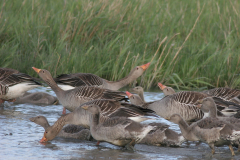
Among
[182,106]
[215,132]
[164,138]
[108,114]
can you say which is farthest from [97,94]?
[215,132]

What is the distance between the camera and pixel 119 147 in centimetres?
714

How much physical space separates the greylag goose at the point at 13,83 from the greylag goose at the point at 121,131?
375 centimetres

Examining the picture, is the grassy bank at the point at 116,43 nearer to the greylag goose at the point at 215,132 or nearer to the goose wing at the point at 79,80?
the goose wing at the point at 79,80

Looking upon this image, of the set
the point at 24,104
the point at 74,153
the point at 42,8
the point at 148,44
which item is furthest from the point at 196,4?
the point at 74,153

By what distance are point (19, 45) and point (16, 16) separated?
4.24 feet

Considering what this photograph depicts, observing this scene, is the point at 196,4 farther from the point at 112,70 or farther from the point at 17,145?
the point at 17,145

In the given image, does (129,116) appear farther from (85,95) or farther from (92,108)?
(85,95)

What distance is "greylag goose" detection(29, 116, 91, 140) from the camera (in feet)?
25.2

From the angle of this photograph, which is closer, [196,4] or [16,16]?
[16,16]

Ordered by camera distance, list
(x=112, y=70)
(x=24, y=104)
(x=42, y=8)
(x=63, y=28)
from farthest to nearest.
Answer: (x=42, y=8), (x=63, y=28), (x=112, y=70), (x=24, y=104)

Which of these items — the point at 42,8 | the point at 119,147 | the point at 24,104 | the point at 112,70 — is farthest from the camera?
the point at 42,8

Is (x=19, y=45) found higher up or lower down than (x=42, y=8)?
lower down

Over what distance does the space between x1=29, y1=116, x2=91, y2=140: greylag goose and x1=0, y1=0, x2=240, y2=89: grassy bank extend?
3985 millimetres

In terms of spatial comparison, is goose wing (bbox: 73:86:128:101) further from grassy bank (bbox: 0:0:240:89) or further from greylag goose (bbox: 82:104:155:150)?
grassy bank (bbox: 0:0:240:89)
